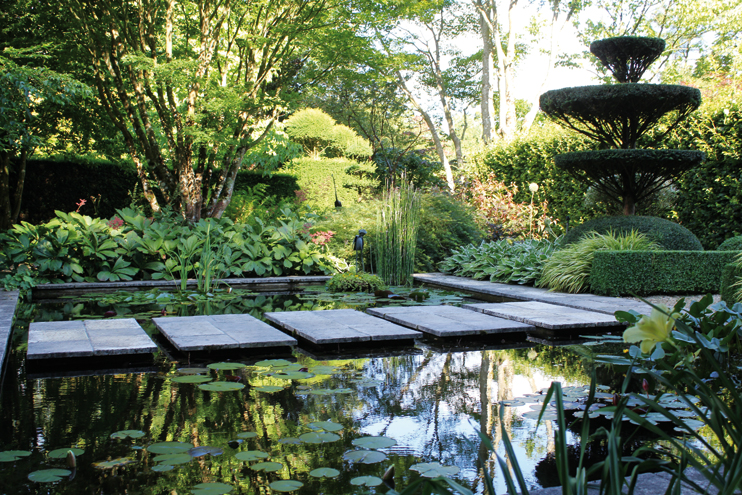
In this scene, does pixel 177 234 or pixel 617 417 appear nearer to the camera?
pixel 617 417

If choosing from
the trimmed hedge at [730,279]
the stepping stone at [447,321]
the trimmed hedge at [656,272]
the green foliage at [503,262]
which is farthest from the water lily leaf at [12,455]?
the green foliage at [503,262]


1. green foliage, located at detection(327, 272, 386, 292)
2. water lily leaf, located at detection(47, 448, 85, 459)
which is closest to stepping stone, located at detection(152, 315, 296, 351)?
water lily leaf, located at detection(47, 448, 85, 459)

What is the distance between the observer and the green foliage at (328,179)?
15.1 m

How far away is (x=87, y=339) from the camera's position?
3293 millimetres

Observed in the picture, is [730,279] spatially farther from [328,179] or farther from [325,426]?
[328,179]

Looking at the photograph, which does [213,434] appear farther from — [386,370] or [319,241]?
[319,241]

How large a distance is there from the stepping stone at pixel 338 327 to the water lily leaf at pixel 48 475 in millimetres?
1848

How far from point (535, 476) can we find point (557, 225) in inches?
352

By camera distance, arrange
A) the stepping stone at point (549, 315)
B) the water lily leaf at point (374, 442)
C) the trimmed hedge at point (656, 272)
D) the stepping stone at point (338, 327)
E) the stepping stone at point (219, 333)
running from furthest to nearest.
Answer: the trimmed hedge at point (656, 272) → the stepping stone at point (549, 315) → the stepping stone at point (338, 327) → the stepping stone at point (219, 333) → the water lily leaf at point (374, 442)

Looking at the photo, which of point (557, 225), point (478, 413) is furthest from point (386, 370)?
point (557, 225)

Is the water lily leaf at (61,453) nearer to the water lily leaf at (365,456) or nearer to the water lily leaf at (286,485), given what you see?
the water lily leaf at (286,485)

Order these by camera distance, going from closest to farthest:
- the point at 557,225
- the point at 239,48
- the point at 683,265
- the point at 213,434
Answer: the point at 213,434, the point at 683,265, the point at 239,48, the point at 557,225

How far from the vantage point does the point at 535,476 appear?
1.73 m

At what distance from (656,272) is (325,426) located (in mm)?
4763
